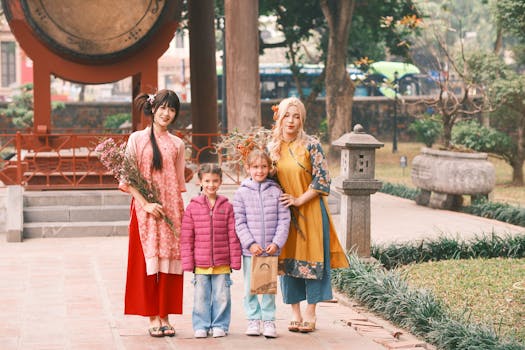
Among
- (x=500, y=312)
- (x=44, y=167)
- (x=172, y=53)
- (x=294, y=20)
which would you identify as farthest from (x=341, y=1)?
(x=172, y=53)

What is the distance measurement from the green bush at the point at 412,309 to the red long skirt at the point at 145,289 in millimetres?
1661

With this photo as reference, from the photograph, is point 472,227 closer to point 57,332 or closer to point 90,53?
point 90,53

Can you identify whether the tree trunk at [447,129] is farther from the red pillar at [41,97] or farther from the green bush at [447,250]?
the red pillar at [41,97]

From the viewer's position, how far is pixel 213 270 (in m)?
6.80

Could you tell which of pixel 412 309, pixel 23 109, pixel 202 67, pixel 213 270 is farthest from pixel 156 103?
pixel 23 109

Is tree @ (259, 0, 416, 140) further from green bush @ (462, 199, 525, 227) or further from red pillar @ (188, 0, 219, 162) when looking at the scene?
green bush @ (462, 199, 525, 227)

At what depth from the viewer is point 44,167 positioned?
12609mm

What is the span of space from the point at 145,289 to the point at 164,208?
0.57 m

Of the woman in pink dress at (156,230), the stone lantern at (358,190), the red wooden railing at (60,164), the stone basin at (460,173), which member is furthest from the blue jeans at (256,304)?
the stone basin at (460,173)

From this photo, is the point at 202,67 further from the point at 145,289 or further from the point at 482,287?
the point at 145,289

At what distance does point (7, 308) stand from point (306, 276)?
2506 mm

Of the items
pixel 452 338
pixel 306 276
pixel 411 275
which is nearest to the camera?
pixel 452 338

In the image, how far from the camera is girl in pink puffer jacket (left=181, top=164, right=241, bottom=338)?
6.76 meters

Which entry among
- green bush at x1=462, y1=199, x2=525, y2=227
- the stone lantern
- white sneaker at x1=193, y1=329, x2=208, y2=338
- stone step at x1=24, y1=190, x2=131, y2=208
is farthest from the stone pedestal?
white sneaker at x1=193, y1=329, x2=208, y2=338
